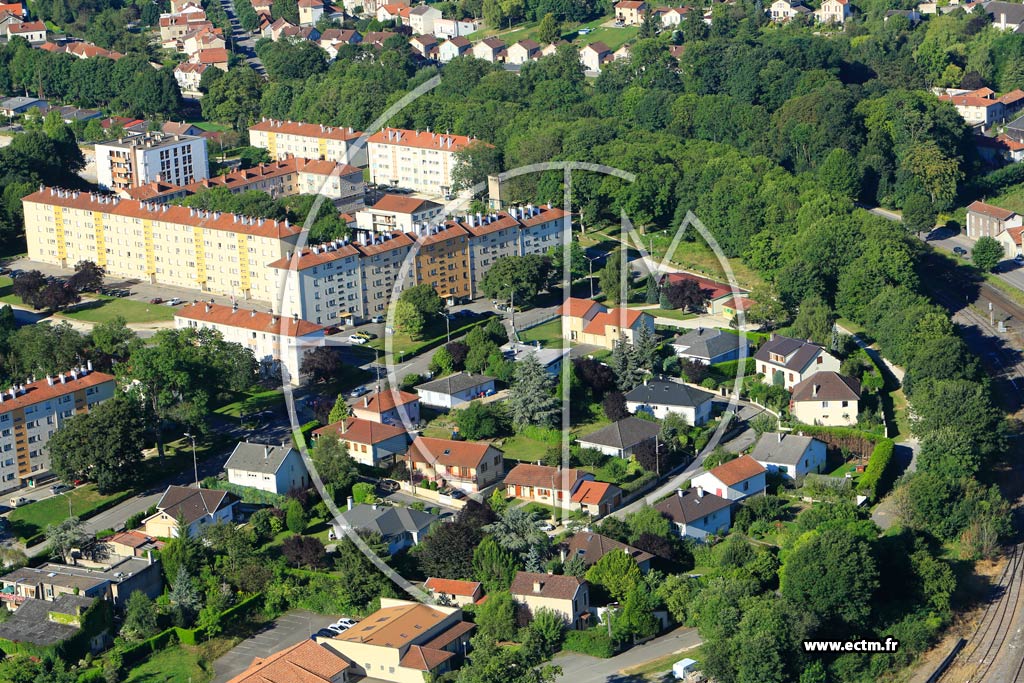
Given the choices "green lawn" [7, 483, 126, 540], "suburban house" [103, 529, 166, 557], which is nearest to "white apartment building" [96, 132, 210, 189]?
"green lawn" [7, 483, 126, 540]

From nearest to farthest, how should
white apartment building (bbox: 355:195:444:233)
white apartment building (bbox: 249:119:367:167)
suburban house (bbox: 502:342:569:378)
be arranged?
suburban house (bbox: 502:342:569:378), white apartment building (bbox: 355:195:444:233), white apartment building (bbox: 249:119:367:167)

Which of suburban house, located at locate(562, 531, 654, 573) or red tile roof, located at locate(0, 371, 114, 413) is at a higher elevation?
red tile roof, located at locate(0, 371, 114, 413)

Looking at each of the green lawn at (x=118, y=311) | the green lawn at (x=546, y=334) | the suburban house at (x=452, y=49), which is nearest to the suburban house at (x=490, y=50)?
the suburban house at (x=452, y=49)

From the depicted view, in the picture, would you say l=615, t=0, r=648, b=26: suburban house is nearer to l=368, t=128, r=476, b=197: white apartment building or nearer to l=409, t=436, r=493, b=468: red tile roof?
l=368, t=128, r=476, b=197: white apartment building

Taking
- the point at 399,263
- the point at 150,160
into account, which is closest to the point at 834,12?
the point at 150,160

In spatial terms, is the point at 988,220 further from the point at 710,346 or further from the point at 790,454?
the point at 790,454

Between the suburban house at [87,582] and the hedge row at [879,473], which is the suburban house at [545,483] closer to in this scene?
the hedge row at [879,473]
